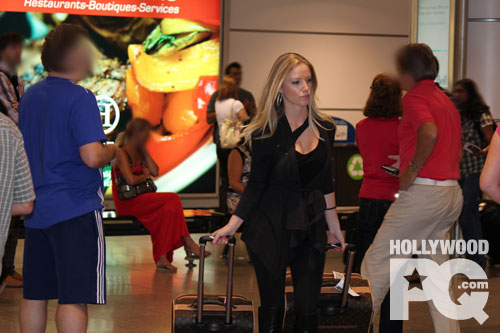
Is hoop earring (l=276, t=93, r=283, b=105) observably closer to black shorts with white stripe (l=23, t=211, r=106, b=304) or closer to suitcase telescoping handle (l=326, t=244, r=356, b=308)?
suitcase telescoping handle (l=326, t=244, r=356, b=308)

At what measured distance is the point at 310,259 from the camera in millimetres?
3732

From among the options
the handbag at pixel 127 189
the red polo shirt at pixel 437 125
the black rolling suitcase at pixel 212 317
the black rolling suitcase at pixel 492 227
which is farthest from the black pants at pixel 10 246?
the black rolling suitcase at pixel 492 227

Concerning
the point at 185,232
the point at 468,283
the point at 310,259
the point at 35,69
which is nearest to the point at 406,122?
the point at 310,259

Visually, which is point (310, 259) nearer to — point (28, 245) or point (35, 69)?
point (28, 245)

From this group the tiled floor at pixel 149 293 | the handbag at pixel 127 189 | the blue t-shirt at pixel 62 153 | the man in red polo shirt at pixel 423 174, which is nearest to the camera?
the blue t-shirt at pixel 62 153

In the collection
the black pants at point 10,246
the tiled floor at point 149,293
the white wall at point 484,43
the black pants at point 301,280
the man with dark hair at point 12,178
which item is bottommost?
the tiled floor at point 149,293

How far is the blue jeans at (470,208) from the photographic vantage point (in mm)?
7164

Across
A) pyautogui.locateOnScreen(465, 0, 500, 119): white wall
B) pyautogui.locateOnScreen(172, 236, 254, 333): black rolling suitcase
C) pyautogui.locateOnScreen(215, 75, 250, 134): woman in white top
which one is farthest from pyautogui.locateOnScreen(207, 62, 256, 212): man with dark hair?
pyautogui.locateOnScreen(172, 236, 254, 333): black rolling suitcase

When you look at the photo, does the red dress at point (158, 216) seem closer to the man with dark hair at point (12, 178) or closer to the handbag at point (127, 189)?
the handbag at point (127, 189)

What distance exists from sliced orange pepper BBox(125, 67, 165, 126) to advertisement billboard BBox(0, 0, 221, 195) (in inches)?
0.5

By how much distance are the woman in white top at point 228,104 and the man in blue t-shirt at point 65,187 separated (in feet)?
16.0

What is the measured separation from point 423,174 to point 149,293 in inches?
110

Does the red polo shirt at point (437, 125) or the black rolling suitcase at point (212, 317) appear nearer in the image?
the black rolling suitcase at point (212, 317)

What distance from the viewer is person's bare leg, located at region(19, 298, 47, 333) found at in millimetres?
3668
